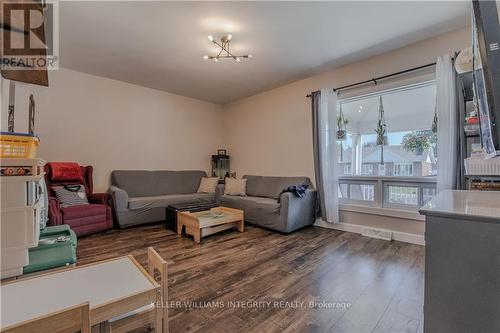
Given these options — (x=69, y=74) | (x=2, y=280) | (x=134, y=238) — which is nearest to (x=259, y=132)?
(x=134, y=238)

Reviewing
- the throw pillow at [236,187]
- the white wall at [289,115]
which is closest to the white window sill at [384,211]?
the white wall at [289,115]

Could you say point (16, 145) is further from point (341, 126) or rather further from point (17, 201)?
point (341, 126)

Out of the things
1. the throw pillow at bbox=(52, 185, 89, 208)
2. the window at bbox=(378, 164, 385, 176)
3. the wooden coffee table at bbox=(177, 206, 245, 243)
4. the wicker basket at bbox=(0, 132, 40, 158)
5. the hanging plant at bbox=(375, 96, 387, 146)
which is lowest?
the wooden coffee table at bbox=(177, 206, 245, 243)

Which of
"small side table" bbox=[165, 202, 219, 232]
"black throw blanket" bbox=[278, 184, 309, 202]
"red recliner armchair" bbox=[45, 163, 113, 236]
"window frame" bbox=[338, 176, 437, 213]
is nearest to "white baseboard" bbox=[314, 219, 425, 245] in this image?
"window frame" bbox=[338, 176, 437, 213]

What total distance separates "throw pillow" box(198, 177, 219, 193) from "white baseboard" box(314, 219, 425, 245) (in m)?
2.18

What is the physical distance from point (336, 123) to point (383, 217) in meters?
1.53

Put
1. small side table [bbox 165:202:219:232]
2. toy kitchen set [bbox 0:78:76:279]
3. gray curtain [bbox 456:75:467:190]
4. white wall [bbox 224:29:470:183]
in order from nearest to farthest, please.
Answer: toy kitchen set [bbox 0:78:76:279]
gray curtain [bbox 456:75:467:190]
white wall [bbox 224:29:470:183]
small side table [bbox 165:202:219:232]

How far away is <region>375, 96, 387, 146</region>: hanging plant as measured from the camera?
3348 millimetres

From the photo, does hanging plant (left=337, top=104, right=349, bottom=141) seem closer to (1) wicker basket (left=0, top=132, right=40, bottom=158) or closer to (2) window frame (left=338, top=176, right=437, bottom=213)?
(2) window frame (left=338, top=176, right=437, bottom=213)

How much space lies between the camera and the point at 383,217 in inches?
127

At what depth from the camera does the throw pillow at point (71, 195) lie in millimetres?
3209

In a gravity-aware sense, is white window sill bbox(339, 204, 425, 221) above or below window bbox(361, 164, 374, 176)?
below

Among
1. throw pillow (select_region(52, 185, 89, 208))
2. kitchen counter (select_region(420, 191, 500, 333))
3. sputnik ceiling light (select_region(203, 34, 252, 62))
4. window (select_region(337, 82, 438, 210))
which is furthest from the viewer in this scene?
throw pillow (select_region(52, 185, 89, 208))

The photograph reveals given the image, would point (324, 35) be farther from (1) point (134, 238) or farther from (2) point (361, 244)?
(1) point (134, 238)
